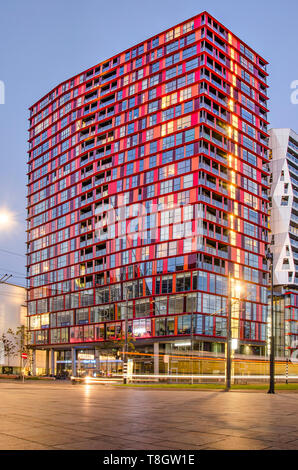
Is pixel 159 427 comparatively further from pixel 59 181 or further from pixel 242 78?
pixel 59 181

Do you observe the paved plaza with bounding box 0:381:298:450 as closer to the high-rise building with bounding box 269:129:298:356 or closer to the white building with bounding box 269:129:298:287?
the high-rise building with bounding box 269:129:298:356

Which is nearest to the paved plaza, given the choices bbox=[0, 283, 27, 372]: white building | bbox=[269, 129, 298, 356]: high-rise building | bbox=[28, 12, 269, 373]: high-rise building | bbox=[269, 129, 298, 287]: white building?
bbox=[28, 12, 269, 373]: high-rise building

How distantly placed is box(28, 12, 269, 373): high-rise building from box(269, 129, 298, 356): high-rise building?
1520 cm

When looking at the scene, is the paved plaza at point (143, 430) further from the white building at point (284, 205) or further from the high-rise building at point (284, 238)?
the white building at point (284, 205)

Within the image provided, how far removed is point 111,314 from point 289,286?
3988 cm

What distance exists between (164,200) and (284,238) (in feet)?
116

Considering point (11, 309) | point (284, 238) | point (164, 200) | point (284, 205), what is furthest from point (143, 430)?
point (11, 309)

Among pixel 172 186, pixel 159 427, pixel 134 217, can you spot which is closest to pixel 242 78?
pixel 172 186

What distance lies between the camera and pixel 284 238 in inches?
4163

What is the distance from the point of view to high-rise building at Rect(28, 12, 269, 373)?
7781cm

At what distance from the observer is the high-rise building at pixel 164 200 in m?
77.8

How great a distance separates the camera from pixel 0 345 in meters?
116

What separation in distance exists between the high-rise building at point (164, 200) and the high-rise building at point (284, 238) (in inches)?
598

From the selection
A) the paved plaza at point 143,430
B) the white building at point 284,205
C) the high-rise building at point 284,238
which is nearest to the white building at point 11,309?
the high-rise building at point 284,238
